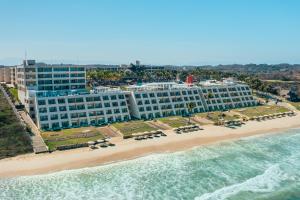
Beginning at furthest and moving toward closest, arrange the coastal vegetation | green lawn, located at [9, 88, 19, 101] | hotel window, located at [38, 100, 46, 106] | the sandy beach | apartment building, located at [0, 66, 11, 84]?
apartment building, located at [0, 66, 11, 84]
green lawn, located at [9, 88, 19, 101]
hotel window, located at [38, 100, 46, 106]
the coastal vegetation
the sandy beach

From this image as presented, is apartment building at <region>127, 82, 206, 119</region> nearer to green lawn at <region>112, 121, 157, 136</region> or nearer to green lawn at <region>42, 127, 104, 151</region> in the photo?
green lawn at <region>112, 121, 157, 136</region>

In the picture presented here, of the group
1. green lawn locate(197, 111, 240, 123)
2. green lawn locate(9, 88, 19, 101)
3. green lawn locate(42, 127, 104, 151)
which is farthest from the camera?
green lawn locate(9, 88, 19, 101)

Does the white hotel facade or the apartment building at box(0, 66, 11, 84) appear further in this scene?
the apartment building at box(0, 66, 11, 84)

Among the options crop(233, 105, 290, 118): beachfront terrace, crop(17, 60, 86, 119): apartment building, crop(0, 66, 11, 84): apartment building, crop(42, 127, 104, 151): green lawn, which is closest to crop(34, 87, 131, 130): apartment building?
crop(42, 127, 104, 151): green lawn

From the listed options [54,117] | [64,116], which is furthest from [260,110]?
[54,117]

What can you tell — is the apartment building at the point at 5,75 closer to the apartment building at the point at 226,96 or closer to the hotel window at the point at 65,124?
the hotel window at the point at 65,124

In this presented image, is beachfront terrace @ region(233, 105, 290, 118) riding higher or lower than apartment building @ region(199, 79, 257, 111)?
lower

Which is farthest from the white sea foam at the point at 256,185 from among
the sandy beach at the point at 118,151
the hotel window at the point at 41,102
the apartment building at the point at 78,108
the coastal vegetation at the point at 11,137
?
the hotel window at the point at 41,102
